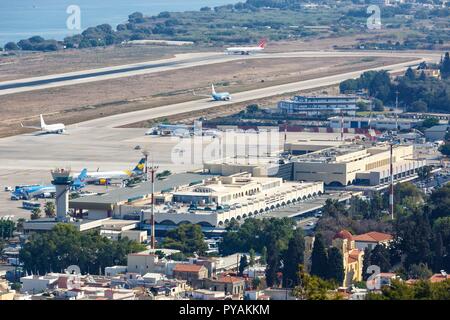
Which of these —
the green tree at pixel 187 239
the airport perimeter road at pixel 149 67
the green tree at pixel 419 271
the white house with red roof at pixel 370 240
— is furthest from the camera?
the airport perimeter road at pixel 149 67

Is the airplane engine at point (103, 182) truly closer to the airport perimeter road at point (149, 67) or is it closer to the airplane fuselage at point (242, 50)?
the airport perimeter road at point (149, 67)

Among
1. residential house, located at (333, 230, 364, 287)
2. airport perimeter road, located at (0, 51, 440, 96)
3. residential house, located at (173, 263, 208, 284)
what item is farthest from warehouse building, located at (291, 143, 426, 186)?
airport perimeter road, located at (0, 51, 440, 96)

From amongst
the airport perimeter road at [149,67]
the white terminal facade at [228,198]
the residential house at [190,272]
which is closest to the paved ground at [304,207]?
the white terminal facade at [228,198]

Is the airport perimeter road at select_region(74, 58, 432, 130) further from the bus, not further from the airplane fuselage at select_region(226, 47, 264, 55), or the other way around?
the bus

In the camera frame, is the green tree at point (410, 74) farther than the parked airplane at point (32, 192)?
Yes

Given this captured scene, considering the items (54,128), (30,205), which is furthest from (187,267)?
(54,128)
